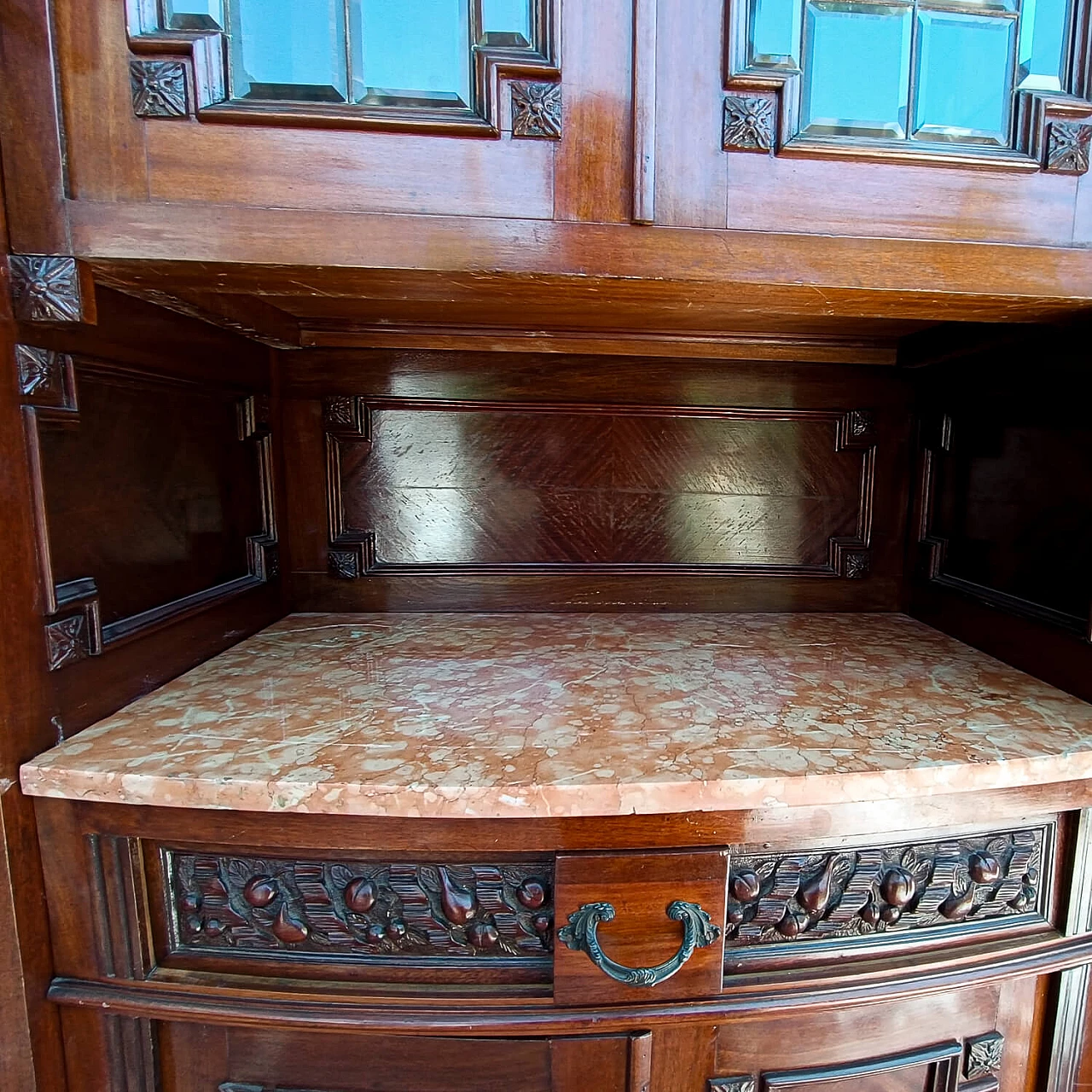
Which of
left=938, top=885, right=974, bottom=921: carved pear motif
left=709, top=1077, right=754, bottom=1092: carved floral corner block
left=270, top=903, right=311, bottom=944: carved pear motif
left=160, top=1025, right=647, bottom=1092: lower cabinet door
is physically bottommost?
left=709, top=1077, right=754, bottom=1092: carved floral corner block

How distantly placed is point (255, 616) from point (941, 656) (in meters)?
1.07

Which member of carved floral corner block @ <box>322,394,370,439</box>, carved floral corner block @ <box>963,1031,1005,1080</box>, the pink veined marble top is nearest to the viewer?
the pink veined marble top

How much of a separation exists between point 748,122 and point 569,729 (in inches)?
25.5

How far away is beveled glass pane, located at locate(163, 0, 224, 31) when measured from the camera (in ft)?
1.79

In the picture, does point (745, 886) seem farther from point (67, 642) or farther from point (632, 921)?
point (67, 642)

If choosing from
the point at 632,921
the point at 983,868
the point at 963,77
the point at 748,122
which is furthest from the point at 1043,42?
the point at 632,921

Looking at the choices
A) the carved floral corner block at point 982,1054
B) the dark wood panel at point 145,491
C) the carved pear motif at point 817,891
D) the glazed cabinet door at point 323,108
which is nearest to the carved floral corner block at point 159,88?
the glazed cabinet door at point 323,108

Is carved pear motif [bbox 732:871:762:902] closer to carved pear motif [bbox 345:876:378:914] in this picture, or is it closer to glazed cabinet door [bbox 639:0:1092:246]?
carved pear motif [bbox 345:876:378:914]

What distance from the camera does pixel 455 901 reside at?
1.89ft

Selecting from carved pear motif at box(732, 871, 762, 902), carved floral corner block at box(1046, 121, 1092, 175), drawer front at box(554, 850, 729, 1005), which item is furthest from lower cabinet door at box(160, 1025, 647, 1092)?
carved floral corner block at box(1046, 121, 1092, 175)

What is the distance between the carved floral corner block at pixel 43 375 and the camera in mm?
564

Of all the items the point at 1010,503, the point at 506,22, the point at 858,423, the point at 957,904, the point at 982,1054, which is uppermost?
the point at 506,22

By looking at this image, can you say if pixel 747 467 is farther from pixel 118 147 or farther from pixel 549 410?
pixel 118 147

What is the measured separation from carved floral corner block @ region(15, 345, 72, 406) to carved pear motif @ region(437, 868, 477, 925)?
60 cm
